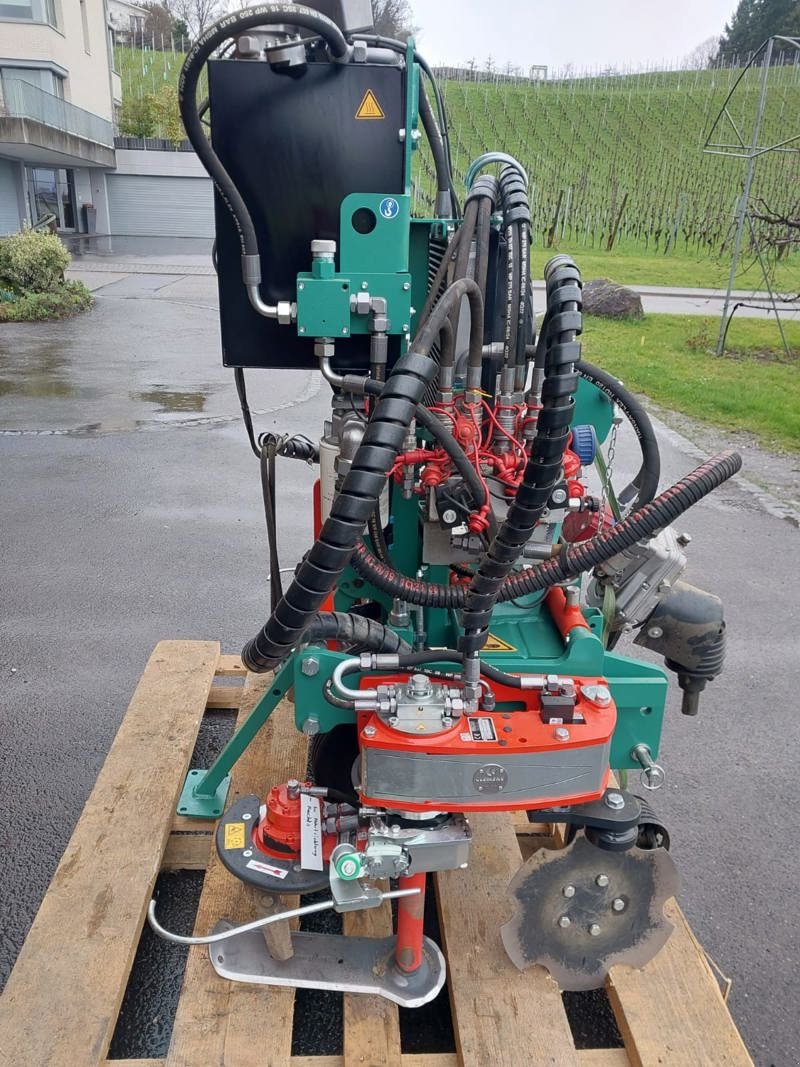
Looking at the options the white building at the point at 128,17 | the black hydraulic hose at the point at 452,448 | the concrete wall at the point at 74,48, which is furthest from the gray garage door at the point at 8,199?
the white building at the point at 128,17

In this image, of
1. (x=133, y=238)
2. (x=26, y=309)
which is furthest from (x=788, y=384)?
(x=133, y=238)

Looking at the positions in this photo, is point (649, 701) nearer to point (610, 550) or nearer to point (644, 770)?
point (644, 770)

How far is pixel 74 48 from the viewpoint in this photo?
18766 millimetres

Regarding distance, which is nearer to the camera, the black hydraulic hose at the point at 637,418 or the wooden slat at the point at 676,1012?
the wooden slat at the point at 676,1012

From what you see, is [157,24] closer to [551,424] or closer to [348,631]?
[348,631]

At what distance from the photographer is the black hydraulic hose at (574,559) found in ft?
4.82

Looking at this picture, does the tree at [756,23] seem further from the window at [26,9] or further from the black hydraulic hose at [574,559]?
the black hydraulic hose at [574,559]

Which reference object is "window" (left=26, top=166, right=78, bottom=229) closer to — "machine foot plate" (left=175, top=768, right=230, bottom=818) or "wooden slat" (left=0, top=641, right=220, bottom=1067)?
"wooden slat" (left=0, top=641, right=220, bottom=1067)

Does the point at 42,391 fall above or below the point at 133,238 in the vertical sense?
below

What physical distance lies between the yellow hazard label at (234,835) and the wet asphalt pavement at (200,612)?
684mm

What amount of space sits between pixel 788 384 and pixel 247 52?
7314 millimetres

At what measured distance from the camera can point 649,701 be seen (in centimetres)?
155

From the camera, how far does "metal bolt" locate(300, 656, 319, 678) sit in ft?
4.88

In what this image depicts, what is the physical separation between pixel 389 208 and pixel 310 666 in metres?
0.86
